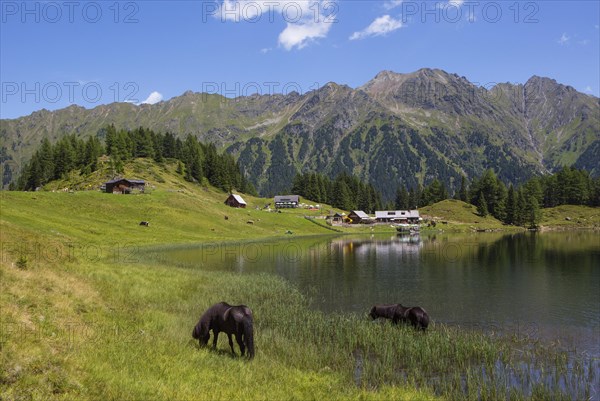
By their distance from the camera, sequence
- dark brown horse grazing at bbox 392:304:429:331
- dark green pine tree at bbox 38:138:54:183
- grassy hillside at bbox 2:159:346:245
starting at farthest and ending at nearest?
dark green pine tree at bbox 38:138:54:183 → grassy hillside at bbox 2:159:346:245 → dark brown horse grazing at bbox 392:304:429:331

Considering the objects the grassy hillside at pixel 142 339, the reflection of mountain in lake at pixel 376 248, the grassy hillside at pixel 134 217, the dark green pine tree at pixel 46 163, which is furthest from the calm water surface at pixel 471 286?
the dark green pine tree at pixel 46 163

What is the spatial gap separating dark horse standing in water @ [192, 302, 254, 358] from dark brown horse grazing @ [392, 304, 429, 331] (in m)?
11.8

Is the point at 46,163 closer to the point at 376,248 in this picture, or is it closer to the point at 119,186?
the point at 119,186

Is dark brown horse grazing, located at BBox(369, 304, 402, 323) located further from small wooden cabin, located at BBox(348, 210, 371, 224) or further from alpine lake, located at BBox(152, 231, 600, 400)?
small wooden cabin, located at BBox(348, 210, 371, 224)

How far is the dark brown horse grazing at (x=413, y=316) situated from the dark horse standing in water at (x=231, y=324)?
1177 centimetres

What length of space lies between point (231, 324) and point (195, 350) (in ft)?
6.36

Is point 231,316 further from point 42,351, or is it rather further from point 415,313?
point 415,313

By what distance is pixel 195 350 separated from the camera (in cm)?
1856

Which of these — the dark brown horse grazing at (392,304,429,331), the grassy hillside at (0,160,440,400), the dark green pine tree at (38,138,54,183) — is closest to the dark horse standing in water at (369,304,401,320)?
the dark brown horse grazing at (392,304,429,331)

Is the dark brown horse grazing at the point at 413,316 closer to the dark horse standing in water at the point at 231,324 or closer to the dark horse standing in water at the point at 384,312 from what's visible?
the dark horse standing in water at the point at 384,312

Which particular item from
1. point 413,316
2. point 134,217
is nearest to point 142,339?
point 413,316

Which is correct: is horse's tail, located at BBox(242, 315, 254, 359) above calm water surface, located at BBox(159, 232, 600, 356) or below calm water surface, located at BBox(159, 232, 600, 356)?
above

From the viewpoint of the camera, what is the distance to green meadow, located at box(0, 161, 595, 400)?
1332 centimetres

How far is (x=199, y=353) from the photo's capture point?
714 inches
